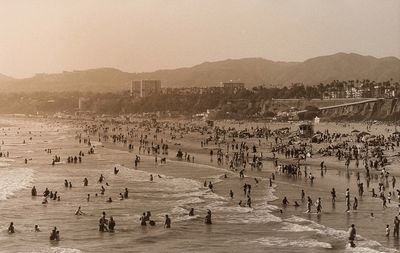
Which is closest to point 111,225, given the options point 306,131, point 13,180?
point 13,180

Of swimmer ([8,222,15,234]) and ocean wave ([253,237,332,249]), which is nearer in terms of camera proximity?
ocean wave ([253,237,332,249])

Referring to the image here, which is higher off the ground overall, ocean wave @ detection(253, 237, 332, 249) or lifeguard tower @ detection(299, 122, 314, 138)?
lifeguard tower @ detection(299, 122, 314, 138)

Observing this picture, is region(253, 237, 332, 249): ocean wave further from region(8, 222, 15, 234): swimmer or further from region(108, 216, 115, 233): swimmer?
region(8, 222, 15, 234): swimmer

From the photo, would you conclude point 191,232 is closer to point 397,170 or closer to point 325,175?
point 325,175

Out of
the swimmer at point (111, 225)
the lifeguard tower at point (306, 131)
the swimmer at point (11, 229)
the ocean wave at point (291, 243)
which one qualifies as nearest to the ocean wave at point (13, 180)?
the swimmer at point (11, 229)

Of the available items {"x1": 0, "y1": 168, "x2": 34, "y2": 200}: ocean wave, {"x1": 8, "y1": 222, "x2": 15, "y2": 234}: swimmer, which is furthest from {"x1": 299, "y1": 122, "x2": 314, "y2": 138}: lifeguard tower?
{"x1": 8, "y1": 222, "x2": 15, "y2": 234}: swimmer

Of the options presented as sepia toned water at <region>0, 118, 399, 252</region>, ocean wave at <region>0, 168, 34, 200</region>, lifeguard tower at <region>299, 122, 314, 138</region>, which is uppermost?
lifeguard tower at <region>299, 122, 314, 138</region>

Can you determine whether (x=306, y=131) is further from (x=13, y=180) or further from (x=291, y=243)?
(x=291, y=243)

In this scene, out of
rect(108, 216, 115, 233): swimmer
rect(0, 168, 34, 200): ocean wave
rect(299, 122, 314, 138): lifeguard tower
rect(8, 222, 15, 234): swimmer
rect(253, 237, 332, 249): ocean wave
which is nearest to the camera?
rect(253, 237, 332, 249): ocean wave

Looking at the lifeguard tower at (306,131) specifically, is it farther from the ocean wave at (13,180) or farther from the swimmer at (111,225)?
the swimmer at (111,225)

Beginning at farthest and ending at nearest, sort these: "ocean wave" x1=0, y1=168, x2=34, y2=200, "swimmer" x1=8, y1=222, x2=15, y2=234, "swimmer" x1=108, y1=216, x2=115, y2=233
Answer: "ocean wave" x1=0, y1=168, x2=34, y2=200 → "swimmer" x1=108, y1=216, x2=115, y2=233 → "swimmer" x1=8, y1=222, x2=15, y2=234

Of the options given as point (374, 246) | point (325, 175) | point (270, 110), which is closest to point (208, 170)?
point (325, 175)
